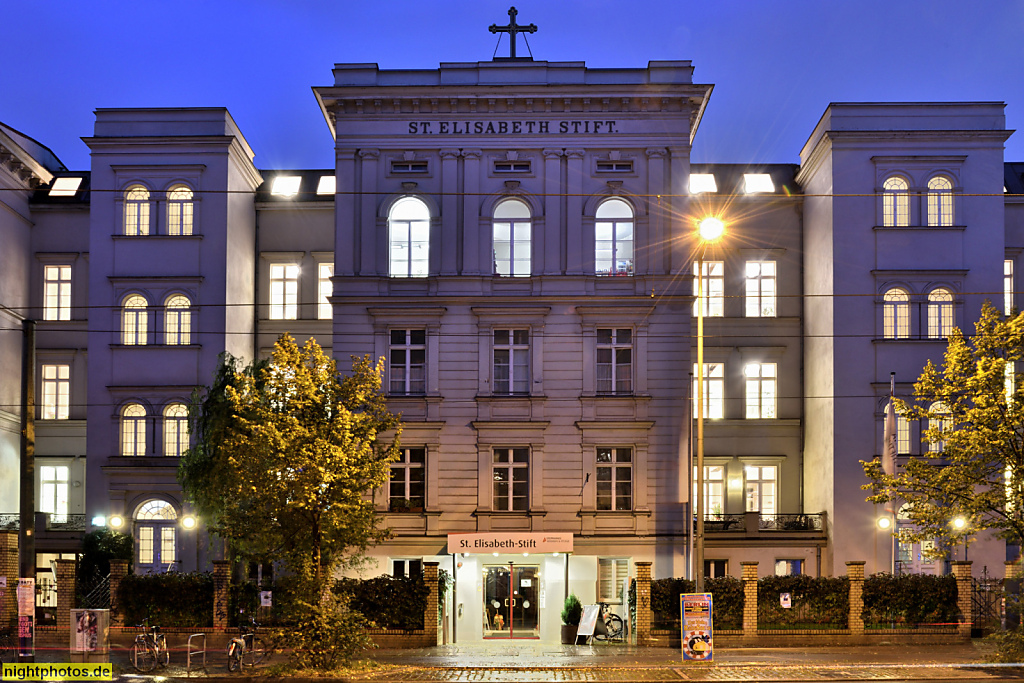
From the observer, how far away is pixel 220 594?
93.5 feet

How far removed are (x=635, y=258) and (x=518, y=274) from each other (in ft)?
13.9

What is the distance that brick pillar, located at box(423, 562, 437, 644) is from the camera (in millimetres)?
28828

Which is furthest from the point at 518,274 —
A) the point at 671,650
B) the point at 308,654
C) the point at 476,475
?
the point at 308,654

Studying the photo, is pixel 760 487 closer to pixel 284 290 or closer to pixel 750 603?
pixel 750 603

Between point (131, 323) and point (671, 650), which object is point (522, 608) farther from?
point (131, 323)

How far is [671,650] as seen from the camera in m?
27.9

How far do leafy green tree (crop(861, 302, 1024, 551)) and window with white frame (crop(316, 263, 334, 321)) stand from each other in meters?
22.4

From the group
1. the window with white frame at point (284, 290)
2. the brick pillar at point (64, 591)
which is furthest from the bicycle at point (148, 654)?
the window with white frame at point (284, 290)

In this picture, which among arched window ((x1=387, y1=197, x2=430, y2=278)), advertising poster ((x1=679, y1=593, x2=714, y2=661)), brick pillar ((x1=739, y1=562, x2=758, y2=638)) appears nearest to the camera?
advertising poster ((x1=679, y1=593, x2=714, y2=661))

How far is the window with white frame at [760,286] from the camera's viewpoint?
40875 mm

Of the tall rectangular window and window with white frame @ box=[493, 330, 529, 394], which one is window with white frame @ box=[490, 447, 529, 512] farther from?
the tall rectangular window

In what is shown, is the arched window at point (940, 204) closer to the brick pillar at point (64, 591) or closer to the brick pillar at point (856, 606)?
the brick pillar at point (856, 606)

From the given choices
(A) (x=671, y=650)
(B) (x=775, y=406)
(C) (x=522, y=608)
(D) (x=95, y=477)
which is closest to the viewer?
(A) (x=671, y=650)

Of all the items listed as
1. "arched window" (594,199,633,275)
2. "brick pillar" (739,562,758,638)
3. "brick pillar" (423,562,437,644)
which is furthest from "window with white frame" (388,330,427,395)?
"brick pillar" (739,562,758,638)
